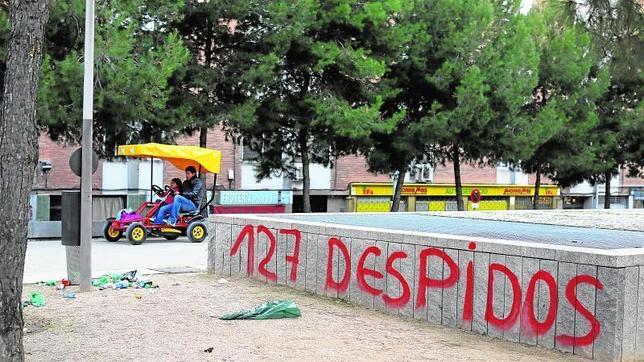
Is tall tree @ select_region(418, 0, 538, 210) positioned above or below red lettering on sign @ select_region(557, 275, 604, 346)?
above

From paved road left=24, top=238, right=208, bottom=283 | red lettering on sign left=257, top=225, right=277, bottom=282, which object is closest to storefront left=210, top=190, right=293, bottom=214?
paved road left=24, top=238, right=208, bottom=283

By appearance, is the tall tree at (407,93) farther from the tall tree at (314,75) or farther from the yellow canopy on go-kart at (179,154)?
the yellow canopy on go-kart at (179,154)

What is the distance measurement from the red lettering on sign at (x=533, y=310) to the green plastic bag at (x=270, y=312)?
2413 millimetres

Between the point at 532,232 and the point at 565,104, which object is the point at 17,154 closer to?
the point at 532,232

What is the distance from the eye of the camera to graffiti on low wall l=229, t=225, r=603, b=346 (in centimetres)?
720

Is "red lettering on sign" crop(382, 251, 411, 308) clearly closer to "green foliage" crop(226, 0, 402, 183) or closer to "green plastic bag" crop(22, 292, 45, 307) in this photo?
"green plastic bag" crop(22, 292, 45, 307)

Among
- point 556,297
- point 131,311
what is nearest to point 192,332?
point 131,311

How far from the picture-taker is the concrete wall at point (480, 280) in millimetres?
6949

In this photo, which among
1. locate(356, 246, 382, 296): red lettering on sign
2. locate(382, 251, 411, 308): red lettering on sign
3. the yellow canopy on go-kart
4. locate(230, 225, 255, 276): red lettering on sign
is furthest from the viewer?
the yellow canopy on go-kart

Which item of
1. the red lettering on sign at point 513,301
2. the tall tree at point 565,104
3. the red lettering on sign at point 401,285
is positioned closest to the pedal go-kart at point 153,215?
the red lettering on sign at point 401,285

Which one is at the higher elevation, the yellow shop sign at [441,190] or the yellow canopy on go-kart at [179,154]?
the yellow canopy on go-kart at [179,154]

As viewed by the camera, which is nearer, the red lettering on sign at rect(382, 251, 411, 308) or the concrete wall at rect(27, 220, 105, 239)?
the red lettering on sign at rect(382, 251, 411, 308)

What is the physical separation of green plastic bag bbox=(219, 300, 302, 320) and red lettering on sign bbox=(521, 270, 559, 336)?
2413 mm

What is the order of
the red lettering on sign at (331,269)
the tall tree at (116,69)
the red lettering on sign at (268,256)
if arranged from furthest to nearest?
the tall tree at (116,69) < the red lettering on sign at (268,256) < the red lettering on sign at (331,269)
